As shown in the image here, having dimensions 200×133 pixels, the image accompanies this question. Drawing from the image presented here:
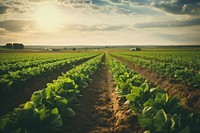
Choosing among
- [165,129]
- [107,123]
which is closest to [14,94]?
[107,123]

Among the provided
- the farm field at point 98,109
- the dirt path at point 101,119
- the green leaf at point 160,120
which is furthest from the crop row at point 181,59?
the green leaf at point 160,120

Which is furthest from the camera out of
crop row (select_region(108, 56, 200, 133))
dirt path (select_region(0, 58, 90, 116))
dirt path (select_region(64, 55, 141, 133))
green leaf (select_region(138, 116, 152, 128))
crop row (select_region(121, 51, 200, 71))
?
crop row (select_region(121, 51, 200, 71))

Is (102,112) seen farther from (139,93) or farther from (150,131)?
(150,131)

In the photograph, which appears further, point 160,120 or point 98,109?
point 98,109

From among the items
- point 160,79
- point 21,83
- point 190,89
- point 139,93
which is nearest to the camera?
point 139,93

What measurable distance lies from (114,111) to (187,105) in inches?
113

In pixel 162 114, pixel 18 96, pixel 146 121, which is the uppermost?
pixel 162 114

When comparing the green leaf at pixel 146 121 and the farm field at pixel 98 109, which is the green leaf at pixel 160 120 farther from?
the green leaf at pixel 146 121

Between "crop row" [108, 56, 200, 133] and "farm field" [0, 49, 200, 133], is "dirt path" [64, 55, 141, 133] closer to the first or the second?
"farm field" [0, 49, 200, 133]

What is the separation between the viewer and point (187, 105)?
8430mm

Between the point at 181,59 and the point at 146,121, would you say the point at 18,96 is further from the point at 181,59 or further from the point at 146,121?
the point at 181,59

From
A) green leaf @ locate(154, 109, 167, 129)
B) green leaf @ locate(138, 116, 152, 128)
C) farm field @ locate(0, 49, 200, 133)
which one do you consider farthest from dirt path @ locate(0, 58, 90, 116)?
green leaf @ locate(154, 109, 167, 129)

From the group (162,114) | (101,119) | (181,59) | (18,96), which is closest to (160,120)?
(162,114)

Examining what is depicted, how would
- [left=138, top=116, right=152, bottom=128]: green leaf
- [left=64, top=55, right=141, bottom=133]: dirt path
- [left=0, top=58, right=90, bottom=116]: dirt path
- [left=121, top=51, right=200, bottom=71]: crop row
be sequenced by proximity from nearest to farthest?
1. [left=138, top=116, right=152, bottom=128]: green leaf
2. [left=64, top=55, right=141, bottom=133]: dirt path
3. [left=0, top=58, right=90, bottom=116]: dirt path
4. [left=121, top=51, right=200, bottom=71]: crop row
